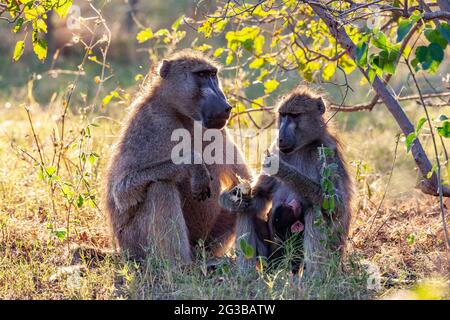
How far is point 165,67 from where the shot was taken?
4480 millimetres

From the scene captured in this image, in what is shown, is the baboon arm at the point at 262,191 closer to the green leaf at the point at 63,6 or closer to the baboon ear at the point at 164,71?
the baboon ear at the point at 164,71

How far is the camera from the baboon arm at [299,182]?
385 centimetres

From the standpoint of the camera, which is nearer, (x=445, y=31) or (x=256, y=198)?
(x=445, y=31)

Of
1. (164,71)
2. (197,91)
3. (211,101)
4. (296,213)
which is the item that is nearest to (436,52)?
(296,213)

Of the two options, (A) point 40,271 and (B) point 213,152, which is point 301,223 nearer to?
(B) point 213,152

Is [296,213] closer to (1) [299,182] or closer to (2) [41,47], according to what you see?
(1) [299,182]

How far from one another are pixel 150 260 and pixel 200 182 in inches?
20.9

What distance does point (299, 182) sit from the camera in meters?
3.87

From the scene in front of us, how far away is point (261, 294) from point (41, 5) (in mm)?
1903

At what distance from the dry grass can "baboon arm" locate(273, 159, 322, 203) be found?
370 mm

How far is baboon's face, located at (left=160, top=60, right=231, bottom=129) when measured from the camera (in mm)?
4188

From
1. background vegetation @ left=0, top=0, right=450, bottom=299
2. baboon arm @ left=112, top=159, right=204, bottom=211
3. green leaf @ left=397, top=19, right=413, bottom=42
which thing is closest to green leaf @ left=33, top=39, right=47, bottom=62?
background vegetation @ left=0, top=0, right=450, bottom=299

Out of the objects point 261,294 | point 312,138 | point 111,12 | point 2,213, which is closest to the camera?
point 261,294

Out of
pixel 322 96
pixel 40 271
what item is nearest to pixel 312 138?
pixel 322 96
